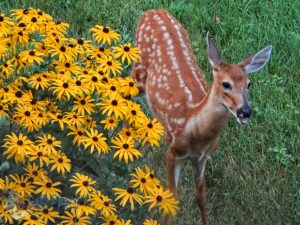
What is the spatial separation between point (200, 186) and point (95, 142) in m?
1.80

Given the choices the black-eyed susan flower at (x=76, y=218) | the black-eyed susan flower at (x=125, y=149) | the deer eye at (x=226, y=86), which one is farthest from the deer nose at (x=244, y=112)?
the black-eyed susan flower at (x=76, y=218)

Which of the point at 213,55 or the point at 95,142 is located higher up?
the point at 95,142

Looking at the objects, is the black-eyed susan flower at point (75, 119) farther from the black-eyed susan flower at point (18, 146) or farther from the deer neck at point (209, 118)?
the deer neck at point (209, 118)

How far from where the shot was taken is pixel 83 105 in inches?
184

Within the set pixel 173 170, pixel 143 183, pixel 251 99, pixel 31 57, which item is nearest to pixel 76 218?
pixel 143 183

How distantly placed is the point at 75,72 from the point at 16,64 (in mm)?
352

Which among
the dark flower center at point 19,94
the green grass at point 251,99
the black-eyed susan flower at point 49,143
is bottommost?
the green grass at point 251,99

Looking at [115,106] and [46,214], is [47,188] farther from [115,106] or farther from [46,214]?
[115,106]

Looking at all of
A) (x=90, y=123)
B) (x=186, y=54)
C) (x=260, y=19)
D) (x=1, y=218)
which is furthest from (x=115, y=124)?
(x=260, y=19)

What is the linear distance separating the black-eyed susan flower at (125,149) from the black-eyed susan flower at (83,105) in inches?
9.2

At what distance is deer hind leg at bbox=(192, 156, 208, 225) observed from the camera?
609 cm

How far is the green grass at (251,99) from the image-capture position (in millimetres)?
6363

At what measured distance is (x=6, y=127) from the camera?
4.62 m

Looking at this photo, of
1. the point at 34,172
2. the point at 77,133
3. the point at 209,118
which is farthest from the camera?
→ the point at 209,118
